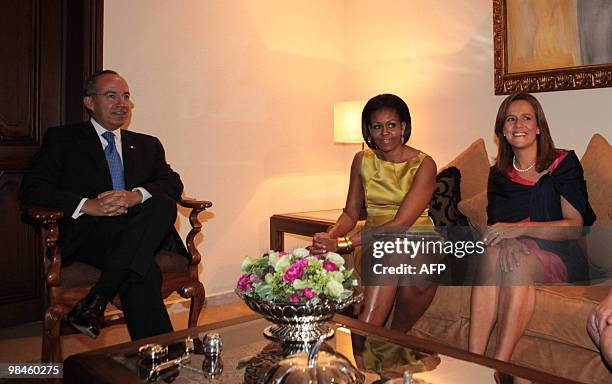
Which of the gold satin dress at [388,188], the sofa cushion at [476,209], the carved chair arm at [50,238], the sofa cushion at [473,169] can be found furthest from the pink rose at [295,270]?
the sofa cushion at [473,169]

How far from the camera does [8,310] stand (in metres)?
3.54

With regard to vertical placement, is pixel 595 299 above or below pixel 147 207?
below

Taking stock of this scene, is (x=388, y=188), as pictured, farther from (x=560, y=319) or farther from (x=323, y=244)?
(x=560, y=319)

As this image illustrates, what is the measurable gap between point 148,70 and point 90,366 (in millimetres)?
2551

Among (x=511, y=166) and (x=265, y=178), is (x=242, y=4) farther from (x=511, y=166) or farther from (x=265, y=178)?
(x=511, y=166)

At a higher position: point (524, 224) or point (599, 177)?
point (599, 177)

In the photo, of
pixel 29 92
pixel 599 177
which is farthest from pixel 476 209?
pixel 29 92

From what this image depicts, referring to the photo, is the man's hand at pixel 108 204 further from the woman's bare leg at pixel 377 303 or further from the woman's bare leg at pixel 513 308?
the woman's bare leg at pixel 513 308

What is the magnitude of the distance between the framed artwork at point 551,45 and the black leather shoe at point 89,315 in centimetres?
280

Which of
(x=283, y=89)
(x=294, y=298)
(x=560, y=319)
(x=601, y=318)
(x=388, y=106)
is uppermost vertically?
(x=283, y=89)

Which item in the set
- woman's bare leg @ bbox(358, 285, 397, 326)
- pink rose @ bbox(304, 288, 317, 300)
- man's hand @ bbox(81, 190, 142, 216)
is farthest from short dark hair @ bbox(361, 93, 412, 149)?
pink rose @ bbox(304, 288, 317, 300)

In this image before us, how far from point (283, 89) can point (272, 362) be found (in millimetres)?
3118

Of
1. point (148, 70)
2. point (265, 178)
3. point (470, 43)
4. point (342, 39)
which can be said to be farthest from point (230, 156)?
point (470, 43)

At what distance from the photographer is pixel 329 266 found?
1.72 metres
